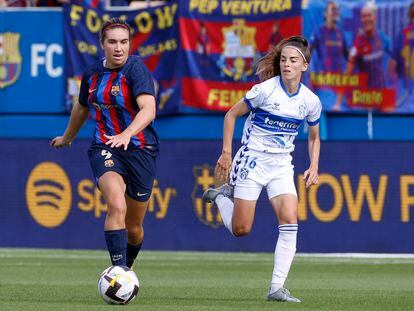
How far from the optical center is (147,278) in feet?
42.2

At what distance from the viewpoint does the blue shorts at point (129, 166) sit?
32.3 ft

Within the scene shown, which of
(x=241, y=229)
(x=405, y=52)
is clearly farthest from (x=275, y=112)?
(x=405, y=52)

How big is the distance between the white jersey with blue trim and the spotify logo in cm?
868

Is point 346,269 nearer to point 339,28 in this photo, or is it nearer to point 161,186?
point 161,186

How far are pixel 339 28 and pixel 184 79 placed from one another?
8.69 ft

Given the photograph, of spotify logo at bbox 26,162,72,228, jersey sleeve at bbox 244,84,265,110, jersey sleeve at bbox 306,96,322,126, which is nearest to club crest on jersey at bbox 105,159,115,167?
jersey sleeve at bbox 244,84,265,110

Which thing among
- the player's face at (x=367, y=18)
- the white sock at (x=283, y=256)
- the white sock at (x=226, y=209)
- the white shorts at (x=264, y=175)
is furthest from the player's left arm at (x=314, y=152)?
the player's face at (x=367, y=18)

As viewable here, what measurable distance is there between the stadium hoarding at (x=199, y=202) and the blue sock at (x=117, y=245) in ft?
27.7

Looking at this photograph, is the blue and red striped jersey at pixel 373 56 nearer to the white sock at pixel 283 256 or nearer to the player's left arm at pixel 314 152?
the player's left arm at pixel 314 152

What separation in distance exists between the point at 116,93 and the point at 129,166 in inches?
23.3

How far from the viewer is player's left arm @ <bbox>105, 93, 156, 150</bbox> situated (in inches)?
372

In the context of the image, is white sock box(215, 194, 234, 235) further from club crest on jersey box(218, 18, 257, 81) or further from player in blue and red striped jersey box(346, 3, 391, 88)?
player in blue and red striped jersey box(346, 3, 391, 88)

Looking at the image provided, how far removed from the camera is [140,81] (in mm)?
9883

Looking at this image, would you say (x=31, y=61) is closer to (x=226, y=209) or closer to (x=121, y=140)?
(x=226, y=209)
